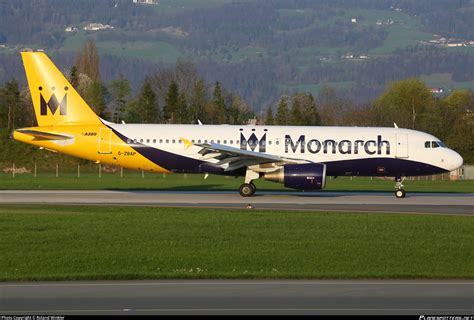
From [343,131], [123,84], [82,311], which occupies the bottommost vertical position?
[82,311]

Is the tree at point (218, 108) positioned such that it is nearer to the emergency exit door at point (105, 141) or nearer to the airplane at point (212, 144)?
the airplane at point (212, 144)

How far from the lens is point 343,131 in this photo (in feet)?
128

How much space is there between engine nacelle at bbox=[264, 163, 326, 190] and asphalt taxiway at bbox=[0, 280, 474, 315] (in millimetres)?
17884

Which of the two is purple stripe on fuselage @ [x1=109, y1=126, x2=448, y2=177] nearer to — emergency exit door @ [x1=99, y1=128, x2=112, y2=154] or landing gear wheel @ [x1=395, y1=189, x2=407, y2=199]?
emergency exit door @ [x1=99, y1=128, x2=112, y2=154]

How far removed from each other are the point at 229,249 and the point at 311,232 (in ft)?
12.9

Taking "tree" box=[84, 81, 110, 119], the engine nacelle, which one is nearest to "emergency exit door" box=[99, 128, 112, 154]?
the engine nacelle

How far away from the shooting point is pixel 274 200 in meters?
36.8

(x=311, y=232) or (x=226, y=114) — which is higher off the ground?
(x=226, y=114)

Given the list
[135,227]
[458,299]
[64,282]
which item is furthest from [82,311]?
[135,227]

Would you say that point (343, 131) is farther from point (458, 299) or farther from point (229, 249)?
point (458, 299)

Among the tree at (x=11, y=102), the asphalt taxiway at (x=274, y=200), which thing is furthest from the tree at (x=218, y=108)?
the asphalt taxiway at (x=274, y=200)

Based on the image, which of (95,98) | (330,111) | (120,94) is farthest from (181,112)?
(330,111)

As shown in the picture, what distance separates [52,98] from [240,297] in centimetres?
2469

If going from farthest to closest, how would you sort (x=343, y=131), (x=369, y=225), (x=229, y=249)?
(x=343, y=131) < (x=369, y=225) < (x=229, y=249)
